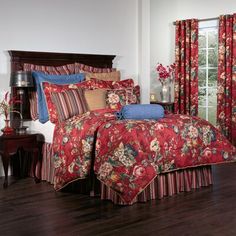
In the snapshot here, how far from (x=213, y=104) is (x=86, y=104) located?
2844 mm

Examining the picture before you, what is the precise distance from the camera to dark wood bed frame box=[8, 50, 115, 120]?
541 centimetres

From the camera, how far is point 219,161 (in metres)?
4.59

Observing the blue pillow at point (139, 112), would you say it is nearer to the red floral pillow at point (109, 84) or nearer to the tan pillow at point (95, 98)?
the tan pillow at point (95, 98)

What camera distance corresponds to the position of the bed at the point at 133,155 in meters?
3.91

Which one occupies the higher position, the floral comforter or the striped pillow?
the striped pillow

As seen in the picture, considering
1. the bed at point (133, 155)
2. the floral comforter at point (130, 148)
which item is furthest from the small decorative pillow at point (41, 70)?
the floral comforter at point (130, 148)

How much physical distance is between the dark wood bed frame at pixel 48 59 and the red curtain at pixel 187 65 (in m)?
1.35

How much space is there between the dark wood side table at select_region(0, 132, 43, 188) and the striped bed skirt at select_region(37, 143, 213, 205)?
0.10 meters

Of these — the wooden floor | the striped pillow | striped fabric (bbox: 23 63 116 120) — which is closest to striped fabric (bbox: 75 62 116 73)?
striped fabric (bbox: 23 63 116 120)

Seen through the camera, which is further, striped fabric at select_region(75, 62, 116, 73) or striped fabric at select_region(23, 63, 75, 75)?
striped fabric at select_region(75, 62, 116, 73)

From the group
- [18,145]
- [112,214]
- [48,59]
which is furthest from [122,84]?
[112,214]

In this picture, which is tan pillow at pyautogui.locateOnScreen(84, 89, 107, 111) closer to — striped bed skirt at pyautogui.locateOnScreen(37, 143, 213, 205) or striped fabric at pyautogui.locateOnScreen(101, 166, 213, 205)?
striped bed skirt at pyautogui.locateOnScreen(37, 143, 213, 205)

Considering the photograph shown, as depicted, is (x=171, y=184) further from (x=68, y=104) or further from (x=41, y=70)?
(x=41, y=70)

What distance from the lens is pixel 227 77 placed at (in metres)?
6.81
